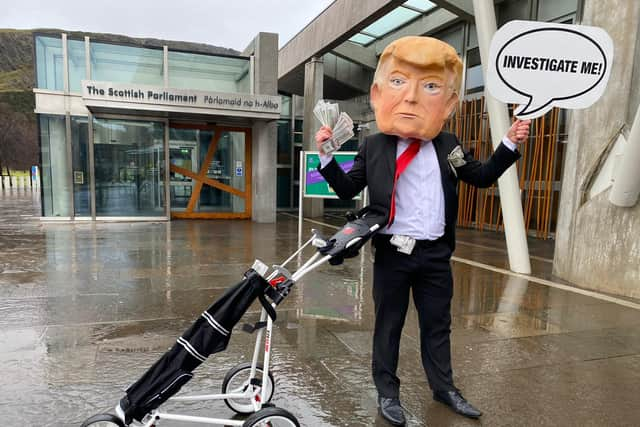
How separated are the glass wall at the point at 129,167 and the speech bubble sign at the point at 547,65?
438 inches

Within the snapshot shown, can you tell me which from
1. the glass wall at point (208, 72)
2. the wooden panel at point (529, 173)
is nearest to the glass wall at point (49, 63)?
Result: the glass wall at point (208, 72)

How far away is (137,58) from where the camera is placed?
11.9 m

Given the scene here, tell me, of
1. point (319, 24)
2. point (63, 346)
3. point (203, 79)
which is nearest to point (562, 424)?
point (63, 346)

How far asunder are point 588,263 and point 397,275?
4.52 metres

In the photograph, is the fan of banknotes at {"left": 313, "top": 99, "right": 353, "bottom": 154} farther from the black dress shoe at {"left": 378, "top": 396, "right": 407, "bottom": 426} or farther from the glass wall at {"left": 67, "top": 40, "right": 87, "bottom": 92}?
the glass wall at {"left": 67, "top": 40, "right": 87, "bottom": 92}

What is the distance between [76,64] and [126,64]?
1203 millimetres

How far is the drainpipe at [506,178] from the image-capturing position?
22.3ft

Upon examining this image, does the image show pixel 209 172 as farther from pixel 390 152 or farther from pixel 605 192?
pixel 390 152

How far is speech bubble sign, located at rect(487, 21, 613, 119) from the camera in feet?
9.59

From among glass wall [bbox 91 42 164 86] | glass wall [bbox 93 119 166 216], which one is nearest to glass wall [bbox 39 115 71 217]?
glass wall [bbox 93 119 166 216]

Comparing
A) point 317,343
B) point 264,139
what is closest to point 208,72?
point 264,139

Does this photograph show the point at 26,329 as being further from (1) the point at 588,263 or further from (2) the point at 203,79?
(2) the point at 203,79

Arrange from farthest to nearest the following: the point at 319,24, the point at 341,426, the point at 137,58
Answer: the point at 319,24 < the point at 137,58 < the point at 341,426

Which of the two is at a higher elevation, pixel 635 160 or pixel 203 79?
pixel 203 79
